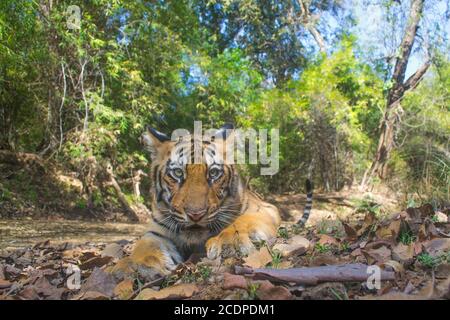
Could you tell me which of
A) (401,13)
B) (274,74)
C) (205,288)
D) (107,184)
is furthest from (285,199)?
(205,288)

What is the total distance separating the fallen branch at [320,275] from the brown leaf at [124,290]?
2.08ft

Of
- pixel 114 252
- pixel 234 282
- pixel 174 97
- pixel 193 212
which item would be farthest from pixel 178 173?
pixel 174 97

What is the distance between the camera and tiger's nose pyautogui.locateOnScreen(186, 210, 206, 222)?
3.12m

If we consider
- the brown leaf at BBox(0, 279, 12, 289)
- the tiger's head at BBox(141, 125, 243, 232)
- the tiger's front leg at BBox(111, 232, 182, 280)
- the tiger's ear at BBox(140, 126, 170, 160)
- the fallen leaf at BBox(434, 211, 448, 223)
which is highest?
the tiger's ear at BBox(140, 126, 170, 160)

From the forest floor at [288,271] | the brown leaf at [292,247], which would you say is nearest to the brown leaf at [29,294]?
the forest floor at [288,271]

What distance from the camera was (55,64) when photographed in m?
10.1

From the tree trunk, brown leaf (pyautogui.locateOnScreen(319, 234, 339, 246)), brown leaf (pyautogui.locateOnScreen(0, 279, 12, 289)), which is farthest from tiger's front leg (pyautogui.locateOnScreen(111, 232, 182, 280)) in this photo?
the tree trunk

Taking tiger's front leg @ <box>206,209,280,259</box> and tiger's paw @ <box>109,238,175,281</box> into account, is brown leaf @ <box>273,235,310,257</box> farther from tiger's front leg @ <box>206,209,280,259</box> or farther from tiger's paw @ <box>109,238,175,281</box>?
tiger's paw @ <box>109,238,175,281</box>

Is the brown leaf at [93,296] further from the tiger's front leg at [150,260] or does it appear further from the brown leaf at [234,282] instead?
the brown leaf at [234,282]

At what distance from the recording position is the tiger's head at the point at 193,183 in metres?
3.22

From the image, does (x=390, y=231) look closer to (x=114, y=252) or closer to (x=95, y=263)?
(x=95, y=263)

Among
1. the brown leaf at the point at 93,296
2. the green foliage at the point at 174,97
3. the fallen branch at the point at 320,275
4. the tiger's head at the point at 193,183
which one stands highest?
the green foliage at the point at 174,97

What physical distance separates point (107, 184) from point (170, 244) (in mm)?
8381

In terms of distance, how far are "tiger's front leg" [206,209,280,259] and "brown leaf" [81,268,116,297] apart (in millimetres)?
668
